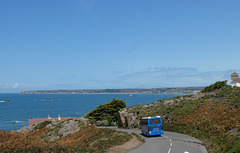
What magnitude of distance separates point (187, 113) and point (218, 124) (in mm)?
13222

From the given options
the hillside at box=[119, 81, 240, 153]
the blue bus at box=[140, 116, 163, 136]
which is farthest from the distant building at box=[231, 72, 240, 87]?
the blue bus at box=[140, 116, 163, 136]

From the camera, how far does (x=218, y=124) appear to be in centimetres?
2914

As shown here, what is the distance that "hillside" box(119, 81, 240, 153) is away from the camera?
Result: 22.8 m

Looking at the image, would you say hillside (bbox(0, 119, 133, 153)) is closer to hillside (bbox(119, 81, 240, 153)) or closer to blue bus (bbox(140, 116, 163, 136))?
blue bus (bbox(140, 116, 163, 136))

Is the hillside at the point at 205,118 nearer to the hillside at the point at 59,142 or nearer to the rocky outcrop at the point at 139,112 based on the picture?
the rocky outcrop at the point at 139,112

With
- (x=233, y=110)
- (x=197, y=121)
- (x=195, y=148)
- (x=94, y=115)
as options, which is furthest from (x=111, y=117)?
(x=195, y=148)

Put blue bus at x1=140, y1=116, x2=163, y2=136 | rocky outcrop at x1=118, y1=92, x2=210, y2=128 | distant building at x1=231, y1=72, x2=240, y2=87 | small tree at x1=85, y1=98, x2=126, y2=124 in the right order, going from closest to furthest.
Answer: blue bus at x1=140, y1=116, x2=163, y2=136, rocky outcrop at x1=118, y1=92, x2=210, y2=128, small tree at x1=85, y1=98, x2=126, y2=124, distant building at x1=231, y1=72, x2=240, y2=87

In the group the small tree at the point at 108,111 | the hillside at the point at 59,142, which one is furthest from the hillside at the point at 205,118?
the small tree at the point at 108,111

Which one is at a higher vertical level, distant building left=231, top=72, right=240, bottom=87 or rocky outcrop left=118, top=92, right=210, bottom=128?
distant building left=231, top=72, right=240, bottom=87

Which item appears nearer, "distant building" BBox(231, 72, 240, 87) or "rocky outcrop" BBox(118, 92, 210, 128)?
"rocky outcrop" BBox(118, 92, 210, 128)

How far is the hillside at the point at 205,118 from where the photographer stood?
2276 cm

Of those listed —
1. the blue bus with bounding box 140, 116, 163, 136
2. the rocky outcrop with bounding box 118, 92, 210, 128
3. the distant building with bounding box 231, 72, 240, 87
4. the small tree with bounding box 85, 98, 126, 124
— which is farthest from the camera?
the distant building with bounding box 231, 72, 240, 87

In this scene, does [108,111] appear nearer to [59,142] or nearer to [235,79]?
[59,142]

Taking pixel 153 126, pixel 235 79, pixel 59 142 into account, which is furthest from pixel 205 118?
pixel 235 79
